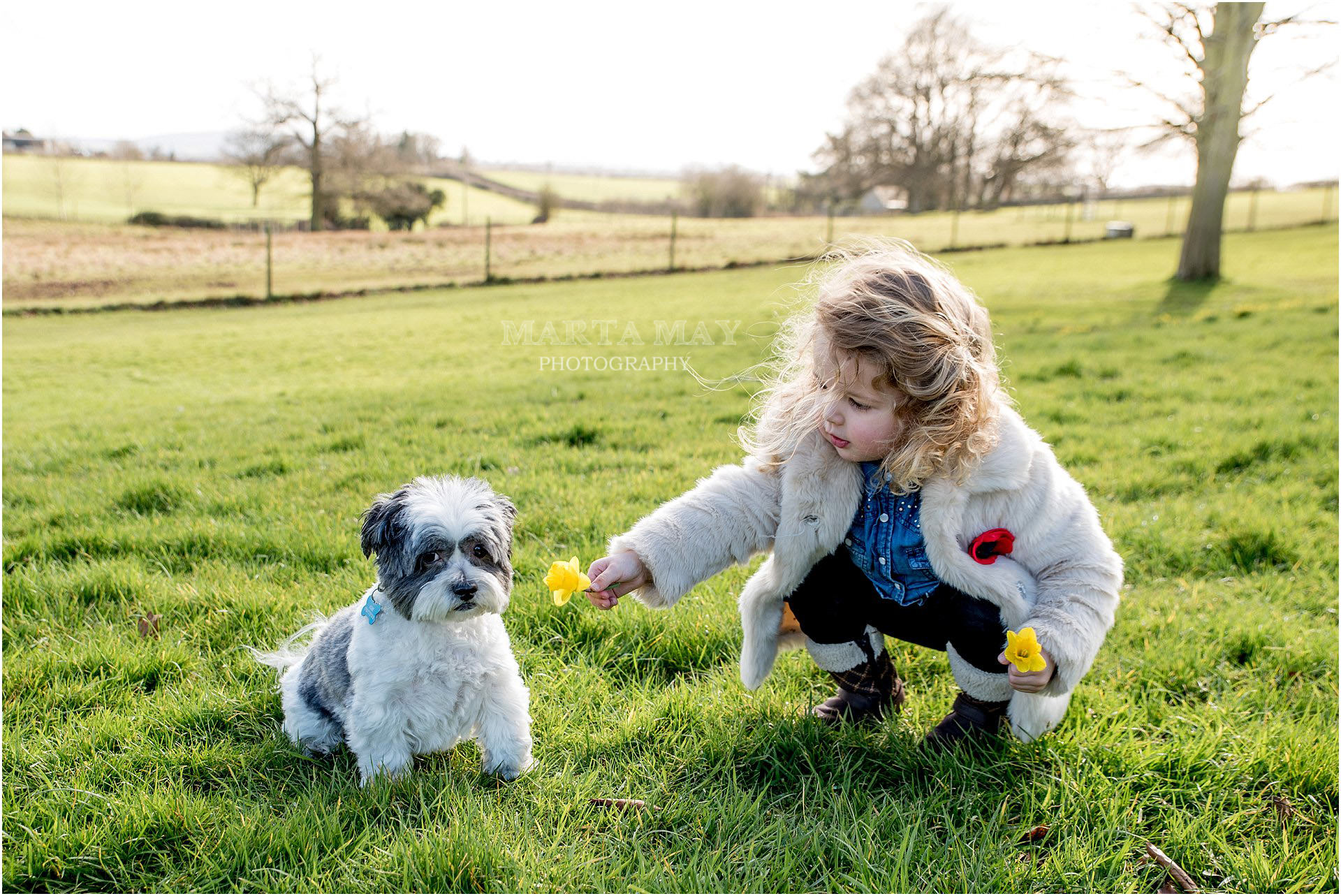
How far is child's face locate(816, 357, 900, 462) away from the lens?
2791mm

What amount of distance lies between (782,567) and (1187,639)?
6.73 ft

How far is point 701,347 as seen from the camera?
43.3 feet

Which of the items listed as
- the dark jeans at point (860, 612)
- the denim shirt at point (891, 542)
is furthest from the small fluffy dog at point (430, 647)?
the denim shirt at point (891, 542)

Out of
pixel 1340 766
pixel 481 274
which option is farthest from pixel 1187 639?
pixel 481 274

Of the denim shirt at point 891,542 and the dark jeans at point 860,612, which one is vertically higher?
the denim shirt at point 891,542

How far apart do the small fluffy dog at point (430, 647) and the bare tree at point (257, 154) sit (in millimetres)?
30854

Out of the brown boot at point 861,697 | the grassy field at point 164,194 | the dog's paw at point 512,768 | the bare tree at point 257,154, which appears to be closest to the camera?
the dog's paw at point 512,768

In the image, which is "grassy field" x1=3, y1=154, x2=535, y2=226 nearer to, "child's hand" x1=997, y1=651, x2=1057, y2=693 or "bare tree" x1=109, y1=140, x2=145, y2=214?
"bare tree" x1=109, y1=140, x2=145, y2=214

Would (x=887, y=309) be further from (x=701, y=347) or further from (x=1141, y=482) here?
(x=701, y=347)

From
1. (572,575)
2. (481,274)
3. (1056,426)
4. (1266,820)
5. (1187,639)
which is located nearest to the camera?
(572,575)

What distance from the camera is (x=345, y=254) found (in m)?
24.0

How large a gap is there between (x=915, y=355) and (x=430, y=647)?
1.85 m

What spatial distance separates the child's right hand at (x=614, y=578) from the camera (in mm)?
2701

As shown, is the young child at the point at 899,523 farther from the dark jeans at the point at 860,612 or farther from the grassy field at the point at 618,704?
the grassy field at the point at 618,704
